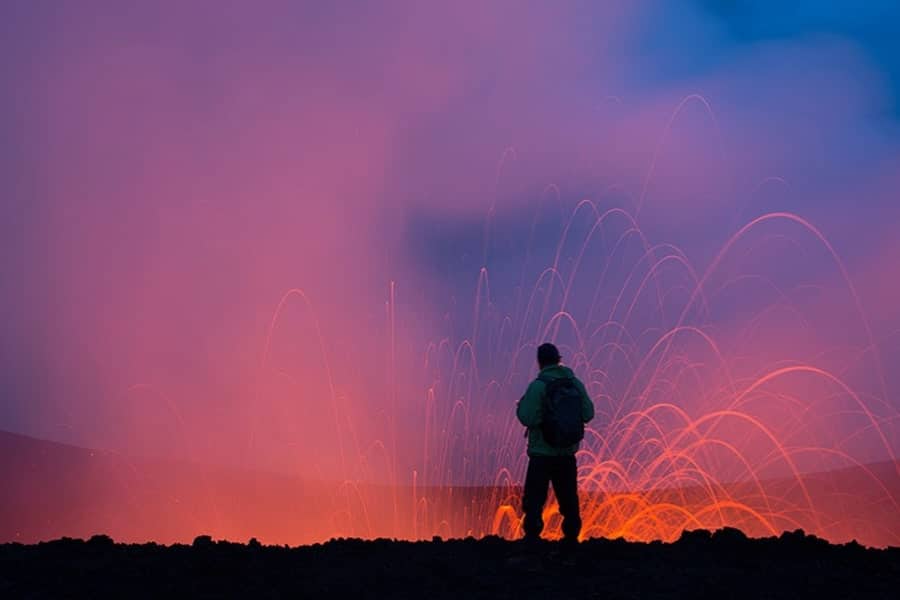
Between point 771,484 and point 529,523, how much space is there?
187685 mm

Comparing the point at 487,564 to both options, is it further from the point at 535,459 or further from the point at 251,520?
the point at 251,520

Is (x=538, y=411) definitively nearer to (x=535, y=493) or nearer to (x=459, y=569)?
(x=535, y=493)

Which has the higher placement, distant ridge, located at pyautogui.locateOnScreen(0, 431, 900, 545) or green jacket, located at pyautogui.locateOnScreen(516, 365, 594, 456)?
distant ridge, located at pyautogui.locateOnScreen(0, 431, 900, 545)

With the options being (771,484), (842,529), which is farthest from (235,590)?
(771,484)

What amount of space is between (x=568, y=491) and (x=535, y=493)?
55 cm

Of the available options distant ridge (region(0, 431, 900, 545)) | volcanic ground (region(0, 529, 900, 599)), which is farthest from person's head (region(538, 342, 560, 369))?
distant ridge (region(0, 431, 900, 545))

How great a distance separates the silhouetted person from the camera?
42.7 ft

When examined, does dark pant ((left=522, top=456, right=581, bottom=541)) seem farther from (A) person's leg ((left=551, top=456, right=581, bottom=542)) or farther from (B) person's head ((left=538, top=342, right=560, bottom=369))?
(B) person's head ((left=538, top=342, right=560, bottom=369))

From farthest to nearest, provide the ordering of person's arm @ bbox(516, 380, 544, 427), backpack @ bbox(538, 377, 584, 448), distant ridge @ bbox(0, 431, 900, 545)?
distant ridge @ bbox(0, 431, 900, 545), person's arm @ bbox(516, 380, 544, 427), backpack @ bbox(538, 377, 584, 448)

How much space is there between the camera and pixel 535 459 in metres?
13.3

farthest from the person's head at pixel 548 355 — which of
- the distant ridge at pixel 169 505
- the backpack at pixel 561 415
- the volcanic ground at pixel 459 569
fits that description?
the distant ridge at pixel 169 505

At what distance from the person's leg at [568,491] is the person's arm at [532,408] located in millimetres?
769

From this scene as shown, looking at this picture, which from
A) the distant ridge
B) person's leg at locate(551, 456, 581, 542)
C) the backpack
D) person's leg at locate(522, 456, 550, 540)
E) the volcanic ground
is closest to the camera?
the volcanic ground

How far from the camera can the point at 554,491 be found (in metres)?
13.3
